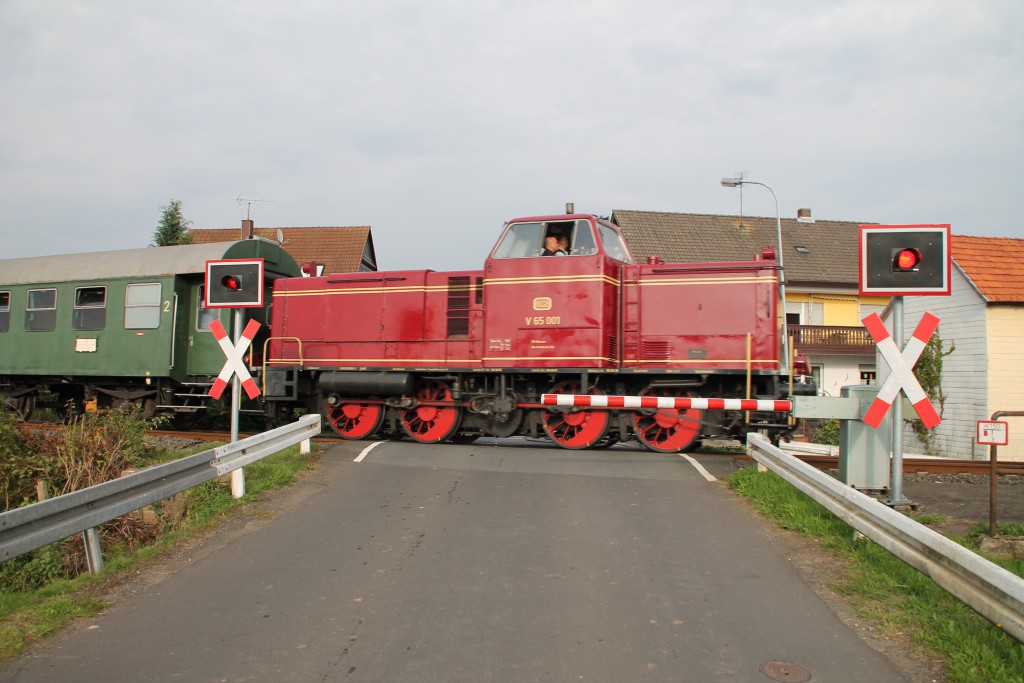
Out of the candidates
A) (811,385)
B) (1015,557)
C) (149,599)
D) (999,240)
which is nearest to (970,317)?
(999,240)

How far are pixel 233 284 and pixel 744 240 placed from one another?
103 ft

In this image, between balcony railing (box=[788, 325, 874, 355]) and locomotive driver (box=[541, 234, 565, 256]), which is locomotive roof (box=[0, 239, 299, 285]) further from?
balcony railing (box=[788, 325, 874, 355])

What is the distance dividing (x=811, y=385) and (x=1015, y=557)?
544cm

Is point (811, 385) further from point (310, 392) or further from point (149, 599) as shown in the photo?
point (149, 599)

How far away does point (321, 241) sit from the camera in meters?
37.9

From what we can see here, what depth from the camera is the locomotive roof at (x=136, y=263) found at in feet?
48.4

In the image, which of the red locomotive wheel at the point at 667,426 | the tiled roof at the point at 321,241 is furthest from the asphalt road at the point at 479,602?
the tiled roof at the point at 321,241

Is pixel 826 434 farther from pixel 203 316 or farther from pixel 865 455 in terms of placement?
pixel 203 316

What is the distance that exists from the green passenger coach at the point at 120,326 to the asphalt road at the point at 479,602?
300 inches

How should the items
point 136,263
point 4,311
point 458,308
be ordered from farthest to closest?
point 4,311
point 136,263
point 458,308

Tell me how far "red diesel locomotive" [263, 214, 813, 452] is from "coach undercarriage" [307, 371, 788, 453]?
21mm

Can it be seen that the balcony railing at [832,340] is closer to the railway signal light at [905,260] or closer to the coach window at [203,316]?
the coach window at [203,316]

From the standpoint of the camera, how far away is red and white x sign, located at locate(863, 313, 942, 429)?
256 inches

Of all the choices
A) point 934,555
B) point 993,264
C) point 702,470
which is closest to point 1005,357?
point 993,264
